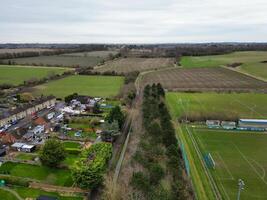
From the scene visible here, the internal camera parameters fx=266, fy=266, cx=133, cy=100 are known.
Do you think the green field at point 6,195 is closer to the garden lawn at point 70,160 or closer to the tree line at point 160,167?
the garden lawn at point 70,160

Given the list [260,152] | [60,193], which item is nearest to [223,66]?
[260,152]

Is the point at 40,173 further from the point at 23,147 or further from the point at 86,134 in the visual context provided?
the point at 86,134

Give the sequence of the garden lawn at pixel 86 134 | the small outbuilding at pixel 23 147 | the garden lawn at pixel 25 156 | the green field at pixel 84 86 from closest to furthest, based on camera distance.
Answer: the garden lawn at pixel 25 156
the small outbuilding at pixel 23 147
the garden lawn at pixel 86 134
the green field at pixel 84 86

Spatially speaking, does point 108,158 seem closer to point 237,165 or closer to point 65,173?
point 65,173

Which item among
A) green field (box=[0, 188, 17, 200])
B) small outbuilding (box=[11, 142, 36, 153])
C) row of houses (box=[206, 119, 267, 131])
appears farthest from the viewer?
row of houses (box=[206, 119, 267, 131])

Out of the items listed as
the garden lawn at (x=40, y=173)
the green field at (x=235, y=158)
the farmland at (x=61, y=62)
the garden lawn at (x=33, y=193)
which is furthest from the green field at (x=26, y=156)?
the farmland at (x=61, y=62)

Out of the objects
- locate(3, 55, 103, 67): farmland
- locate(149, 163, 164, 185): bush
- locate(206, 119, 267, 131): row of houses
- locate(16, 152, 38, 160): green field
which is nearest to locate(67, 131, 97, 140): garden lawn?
locate(16, 152, 38, 160): green field

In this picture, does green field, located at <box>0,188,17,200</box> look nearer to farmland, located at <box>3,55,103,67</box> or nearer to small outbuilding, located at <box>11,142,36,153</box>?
small outbuilding, located at <box>11,142,36,153</box>
